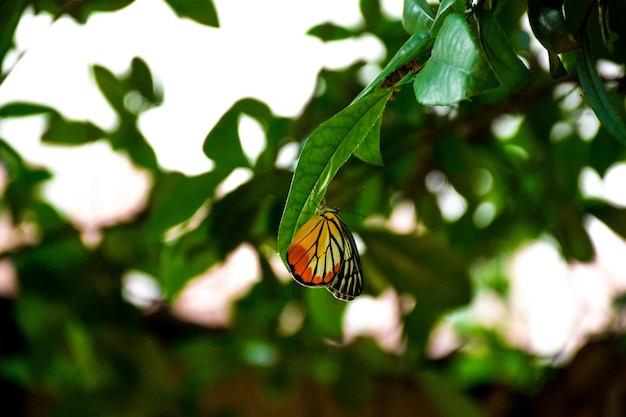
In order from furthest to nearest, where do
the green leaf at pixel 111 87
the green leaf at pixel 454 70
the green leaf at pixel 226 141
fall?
the green leaf at pixel 111 87, the green leaf at pixel 226 141, the green leaf at pixel 454 70

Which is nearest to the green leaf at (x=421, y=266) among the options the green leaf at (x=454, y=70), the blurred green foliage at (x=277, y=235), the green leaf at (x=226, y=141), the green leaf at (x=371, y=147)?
the blurred green foliage at (x=277, y=235)

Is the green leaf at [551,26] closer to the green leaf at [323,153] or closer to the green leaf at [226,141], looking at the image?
the green leaf at [323,153]

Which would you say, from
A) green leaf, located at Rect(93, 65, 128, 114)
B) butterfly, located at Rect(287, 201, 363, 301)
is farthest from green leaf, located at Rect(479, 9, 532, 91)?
green leaf, located at Rect(93, 65, 128, 114)

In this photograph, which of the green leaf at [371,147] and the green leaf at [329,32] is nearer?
the green leaf at [371,147]

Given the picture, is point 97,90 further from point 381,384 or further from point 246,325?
point 381,384

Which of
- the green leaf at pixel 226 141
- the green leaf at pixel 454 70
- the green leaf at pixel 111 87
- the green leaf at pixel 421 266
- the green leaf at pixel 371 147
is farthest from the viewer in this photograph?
the green leaf at pixel 111 87

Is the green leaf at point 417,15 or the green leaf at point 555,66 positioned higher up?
the green leaf at point 417,15

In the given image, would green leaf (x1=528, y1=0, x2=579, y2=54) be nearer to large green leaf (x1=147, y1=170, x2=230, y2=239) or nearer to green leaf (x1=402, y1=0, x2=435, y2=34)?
green leaf (x1=402, y1=0, x2=435, y2=34)

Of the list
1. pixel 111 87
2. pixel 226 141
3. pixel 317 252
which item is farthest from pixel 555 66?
pixel 111 87
